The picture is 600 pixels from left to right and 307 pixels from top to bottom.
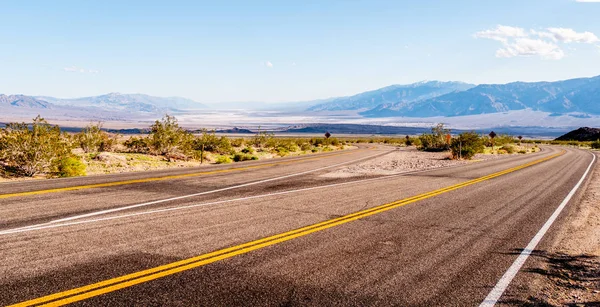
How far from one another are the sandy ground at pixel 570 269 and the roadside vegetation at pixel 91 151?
1665 centimetres

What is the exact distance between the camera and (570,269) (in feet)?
18.9

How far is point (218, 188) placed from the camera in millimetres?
12219

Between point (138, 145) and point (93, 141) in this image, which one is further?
point (138, 145)

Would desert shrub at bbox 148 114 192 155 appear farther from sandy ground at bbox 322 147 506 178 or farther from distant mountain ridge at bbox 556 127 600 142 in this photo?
distant mountain ridge at bbox 556 127 600 142

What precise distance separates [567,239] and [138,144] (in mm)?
24318

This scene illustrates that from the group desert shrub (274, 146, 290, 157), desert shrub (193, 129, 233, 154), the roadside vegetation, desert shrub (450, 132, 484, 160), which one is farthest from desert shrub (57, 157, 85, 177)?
desert shrub (450, 132, 484, 160)

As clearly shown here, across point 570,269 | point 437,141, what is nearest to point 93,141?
point 570,269

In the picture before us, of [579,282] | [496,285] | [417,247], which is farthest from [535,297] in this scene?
[417,247]

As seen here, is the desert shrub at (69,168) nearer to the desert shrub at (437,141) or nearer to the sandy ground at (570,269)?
the sandy ground at (570,269)

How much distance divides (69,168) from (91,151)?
805 cm

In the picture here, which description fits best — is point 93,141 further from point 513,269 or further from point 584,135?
point 584,135

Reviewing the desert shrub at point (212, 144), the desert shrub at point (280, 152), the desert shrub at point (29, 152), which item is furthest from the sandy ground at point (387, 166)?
the desert shrub at point (212, 144)

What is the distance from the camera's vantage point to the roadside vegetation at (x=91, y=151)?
15.4 metres

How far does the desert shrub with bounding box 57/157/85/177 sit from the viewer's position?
16.0 m
